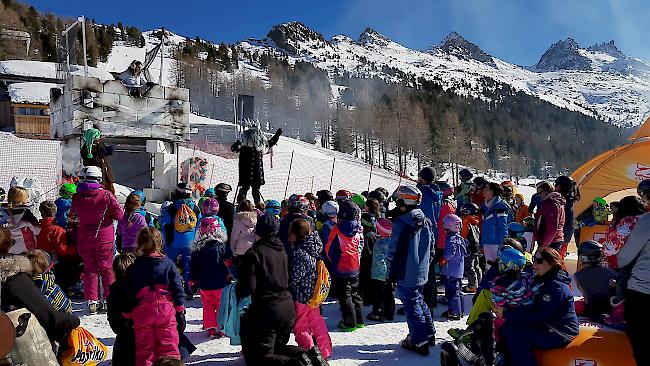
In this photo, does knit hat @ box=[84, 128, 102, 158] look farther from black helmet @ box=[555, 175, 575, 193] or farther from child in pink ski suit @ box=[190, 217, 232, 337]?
black helmet @ box=[555, 175, 575, 193]

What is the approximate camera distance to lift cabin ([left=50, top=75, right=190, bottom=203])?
40.8 feet

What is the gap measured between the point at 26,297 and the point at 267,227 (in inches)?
67.9

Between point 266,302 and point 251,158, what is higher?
point 251,158

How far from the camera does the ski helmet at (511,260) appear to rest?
4000mm

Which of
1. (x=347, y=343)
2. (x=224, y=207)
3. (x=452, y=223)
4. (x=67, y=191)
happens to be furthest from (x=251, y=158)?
(x=347, y=343)

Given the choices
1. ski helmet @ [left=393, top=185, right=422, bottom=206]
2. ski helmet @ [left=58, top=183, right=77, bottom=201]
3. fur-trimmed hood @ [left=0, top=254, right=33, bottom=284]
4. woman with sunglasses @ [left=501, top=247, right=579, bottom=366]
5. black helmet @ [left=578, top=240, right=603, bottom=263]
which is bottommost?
woman with sunglasses @ [left=501, top=247, right=579, bottom=366]

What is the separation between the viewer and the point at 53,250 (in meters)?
6.30

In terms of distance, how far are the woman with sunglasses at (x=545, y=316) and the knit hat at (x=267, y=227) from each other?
1.97 m

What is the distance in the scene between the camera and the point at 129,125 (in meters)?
13.1

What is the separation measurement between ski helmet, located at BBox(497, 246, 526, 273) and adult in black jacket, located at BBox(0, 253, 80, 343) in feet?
10.8

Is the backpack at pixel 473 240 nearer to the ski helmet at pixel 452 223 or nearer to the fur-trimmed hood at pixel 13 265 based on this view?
the ski helmet at pixel 452 223

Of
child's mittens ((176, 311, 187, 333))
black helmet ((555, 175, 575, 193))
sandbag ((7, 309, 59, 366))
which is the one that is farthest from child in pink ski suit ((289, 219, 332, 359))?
black helmet ((555, 175, 575, 193))

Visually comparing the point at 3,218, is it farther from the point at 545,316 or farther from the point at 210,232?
the point at 545,316

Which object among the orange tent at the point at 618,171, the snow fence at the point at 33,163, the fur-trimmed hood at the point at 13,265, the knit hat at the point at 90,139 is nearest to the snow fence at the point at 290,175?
the snow fence at the point at 33,163
